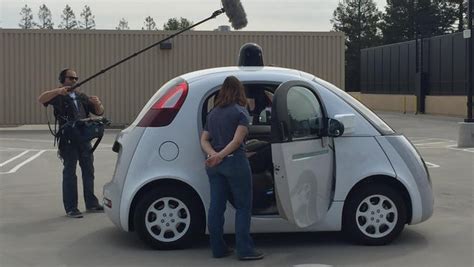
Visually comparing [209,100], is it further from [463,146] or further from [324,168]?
[463,146]

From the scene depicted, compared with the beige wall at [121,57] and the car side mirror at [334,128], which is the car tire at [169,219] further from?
the beige wall at [121,57]

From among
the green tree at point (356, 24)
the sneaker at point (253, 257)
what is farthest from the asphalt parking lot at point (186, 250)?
the green tree at point (356, 24)

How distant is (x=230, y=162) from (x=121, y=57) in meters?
22.4

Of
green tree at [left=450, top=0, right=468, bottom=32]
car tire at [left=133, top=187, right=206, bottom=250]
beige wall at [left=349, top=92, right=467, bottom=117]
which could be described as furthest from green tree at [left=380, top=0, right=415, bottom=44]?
car tire at [left=133, top=187, right=206, bottom=250]

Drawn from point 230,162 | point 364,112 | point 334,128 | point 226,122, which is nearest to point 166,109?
point 226,122

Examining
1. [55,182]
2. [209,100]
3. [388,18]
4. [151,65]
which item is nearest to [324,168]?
[209,100]

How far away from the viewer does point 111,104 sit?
27375 mm

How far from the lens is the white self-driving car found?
6.43 meters

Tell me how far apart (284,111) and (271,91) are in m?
1.28

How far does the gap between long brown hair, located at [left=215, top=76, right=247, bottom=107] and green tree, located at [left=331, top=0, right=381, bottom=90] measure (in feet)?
242

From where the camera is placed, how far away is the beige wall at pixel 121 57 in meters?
27.1

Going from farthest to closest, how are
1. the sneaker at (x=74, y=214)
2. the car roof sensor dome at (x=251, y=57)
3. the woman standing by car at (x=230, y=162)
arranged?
the sneaker at (x=74, y=214), the car roof sensor dome at (x=251, y=57), the woman standing by car at (x=230, y=162)

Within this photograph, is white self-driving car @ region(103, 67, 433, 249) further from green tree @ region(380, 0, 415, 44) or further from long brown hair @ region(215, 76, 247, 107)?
green tree @ region(380, 0, 415, 44)

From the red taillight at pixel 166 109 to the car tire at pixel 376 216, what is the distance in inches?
74.3
